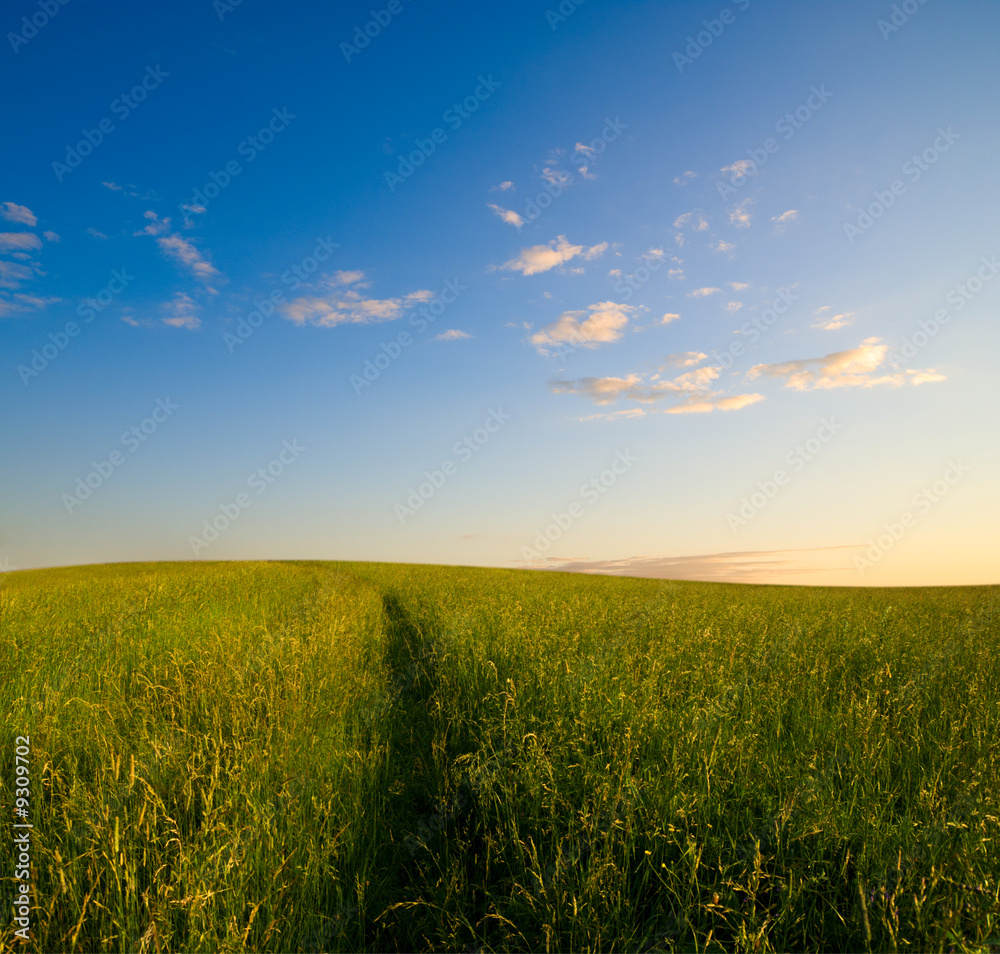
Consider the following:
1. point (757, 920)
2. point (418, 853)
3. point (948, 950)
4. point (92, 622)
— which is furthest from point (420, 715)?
point (92, 622)

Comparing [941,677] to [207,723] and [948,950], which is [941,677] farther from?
[207,723]

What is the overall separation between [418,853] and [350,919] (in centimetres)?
73

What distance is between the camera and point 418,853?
3605mm

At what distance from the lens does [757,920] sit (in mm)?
2514

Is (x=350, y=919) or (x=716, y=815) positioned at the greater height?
(x=716, y=815)

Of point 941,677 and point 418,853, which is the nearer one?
point 418,853

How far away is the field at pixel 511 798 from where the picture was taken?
2609 mm

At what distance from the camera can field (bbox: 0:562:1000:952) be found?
8.56 feet

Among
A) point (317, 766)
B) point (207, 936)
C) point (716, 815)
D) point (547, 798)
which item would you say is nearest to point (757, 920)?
point (716, 815)

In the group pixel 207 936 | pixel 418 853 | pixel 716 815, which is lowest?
pixel 418 853

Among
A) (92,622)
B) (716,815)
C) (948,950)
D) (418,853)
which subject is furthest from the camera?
(92,622)

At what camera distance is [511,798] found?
3480 millimetres

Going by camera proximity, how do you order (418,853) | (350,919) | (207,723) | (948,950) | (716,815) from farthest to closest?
(207,723)
(418,853)
(716,815)
(350,919)
(948,950)

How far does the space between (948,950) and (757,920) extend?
2.63ft
